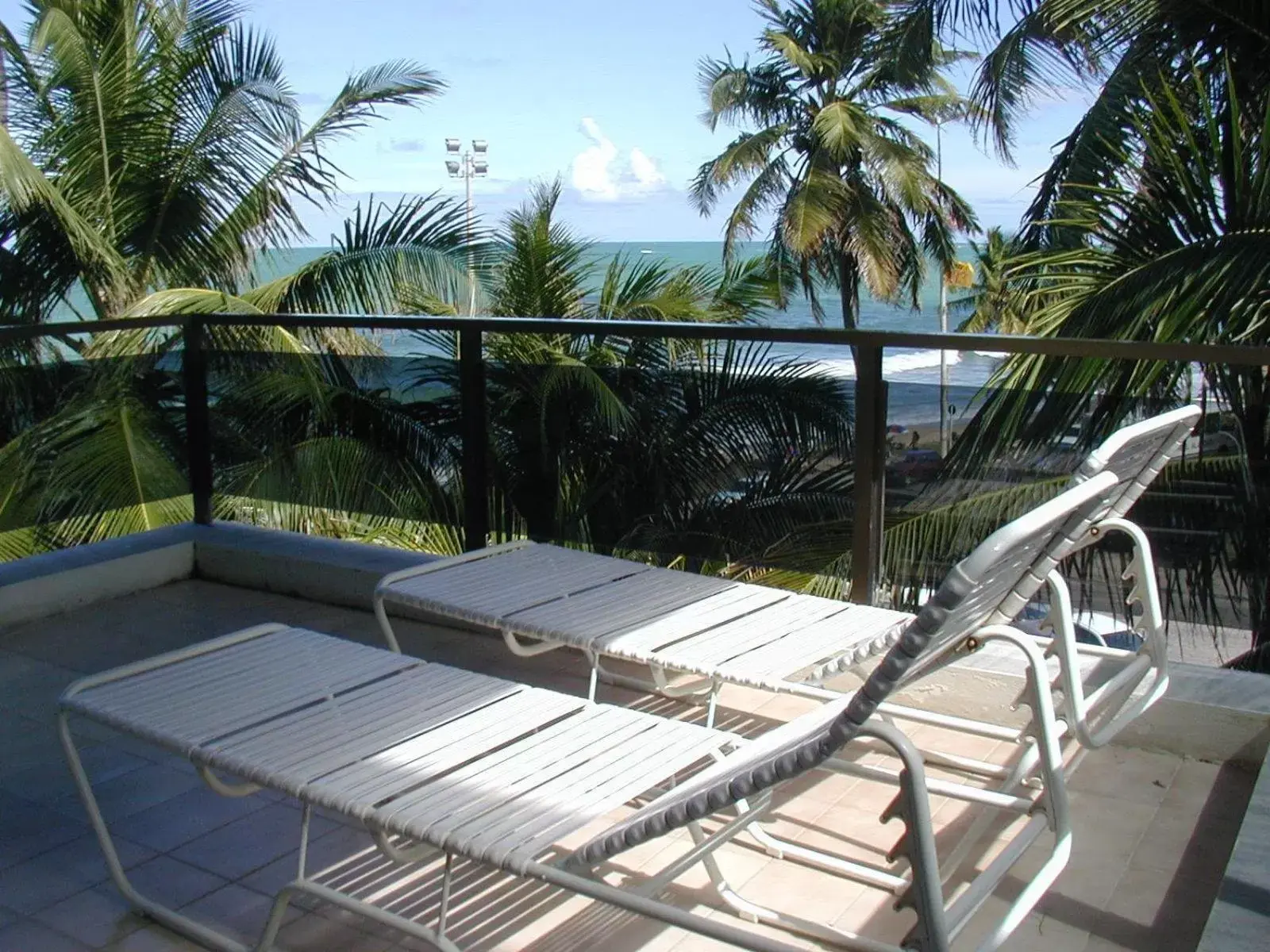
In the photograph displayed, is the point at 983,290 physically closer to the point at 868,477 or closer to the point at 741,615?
the point at 868,477

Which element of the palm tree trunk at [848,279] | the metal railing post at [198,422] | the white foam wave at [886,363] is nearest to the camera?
the white foam wave at [886,363]

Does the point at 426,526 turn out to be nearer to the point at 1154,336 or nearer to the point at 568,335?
the point at 568,335

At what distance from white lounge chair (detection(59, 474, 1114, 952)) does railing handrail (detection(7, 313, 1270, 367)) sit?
112 centimetres

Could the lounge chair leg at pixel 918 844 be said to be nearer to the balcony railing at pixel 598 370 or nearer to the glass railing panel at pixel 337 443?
the balcony railing at pixel 598 370

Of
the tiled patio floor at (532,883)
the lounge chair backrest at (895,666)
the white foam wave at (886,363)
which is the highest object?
the white foam wave at (886,363)

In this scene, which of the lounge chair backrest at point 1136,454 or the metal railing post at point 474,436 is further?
the metal railing post at point 474,436

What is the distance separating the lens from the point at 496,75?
65625 mm

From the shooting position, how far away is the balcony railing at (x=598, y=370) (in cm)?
338

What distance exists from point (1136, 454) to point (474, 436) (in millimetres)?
2584

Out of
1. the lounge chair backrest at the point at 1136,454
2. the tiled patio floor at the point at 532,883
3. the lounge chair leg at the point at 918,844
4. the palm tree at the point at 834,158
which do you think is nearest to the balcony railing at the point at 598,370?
the lounge chair backrest at the point at 1136,454

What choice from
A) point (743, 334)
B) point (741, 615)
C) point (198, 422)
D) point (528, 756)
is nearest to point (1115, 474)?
point (741, 615)

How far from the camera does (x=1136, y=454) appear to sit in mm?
2531

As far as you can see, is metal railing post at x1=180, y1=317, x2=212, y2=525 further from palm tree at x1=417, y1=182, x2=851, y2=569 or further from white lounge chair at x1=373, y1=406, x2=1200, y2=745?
white lounge chair at x1=373, y1=406, x2=1200, y2=745

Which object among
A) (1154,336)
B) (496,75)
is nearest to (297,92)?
(1154,336)
